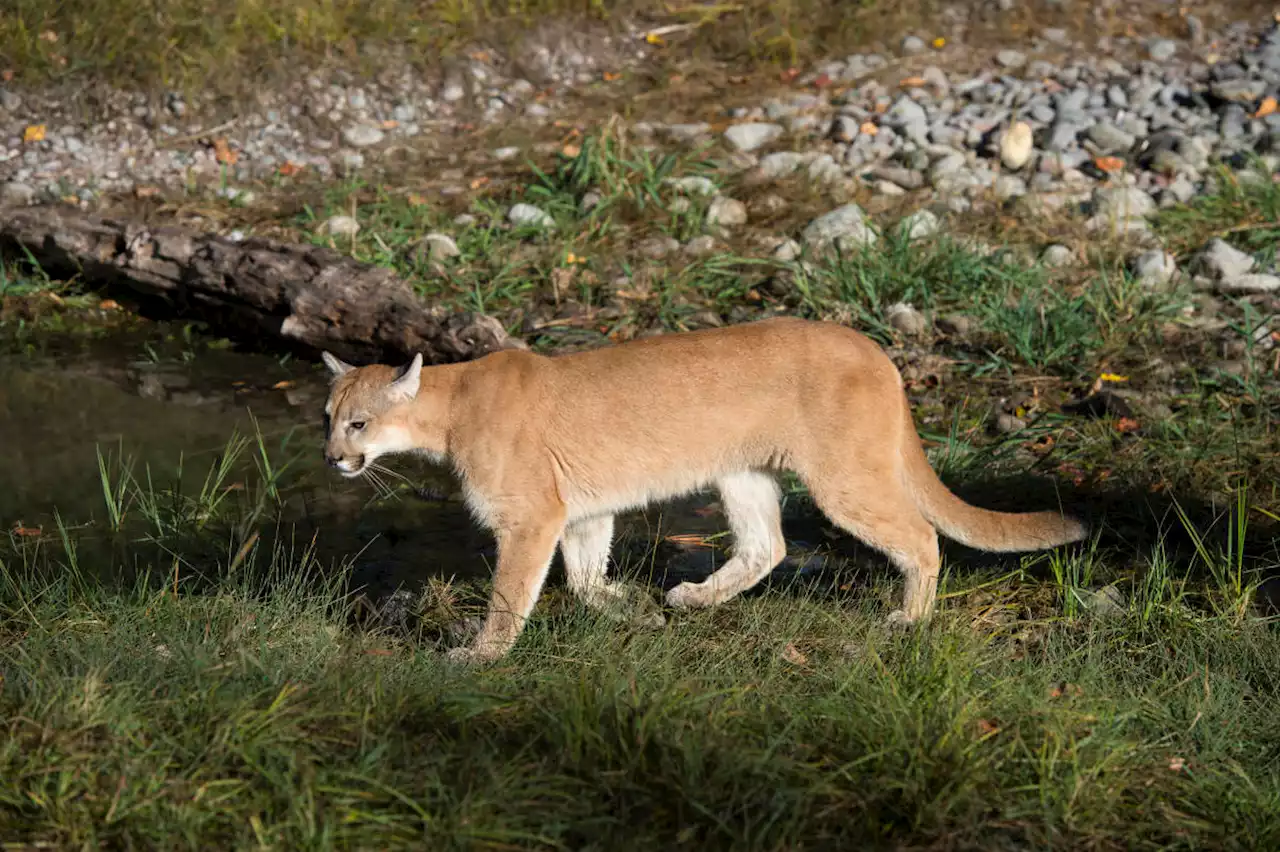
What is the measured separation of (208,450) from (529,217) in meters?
2.79

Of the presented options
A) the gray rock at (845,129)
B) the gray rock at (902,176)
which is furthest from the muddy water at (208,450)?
the gray rock at (845,129)

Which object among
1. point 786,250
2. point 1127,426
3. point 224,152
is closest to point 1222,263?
point 1127,426

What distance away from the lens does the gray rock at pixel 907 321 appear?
25.2 ft

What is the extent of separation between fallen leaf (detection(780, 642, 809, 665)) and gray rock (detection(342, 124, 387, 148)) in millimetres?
6782

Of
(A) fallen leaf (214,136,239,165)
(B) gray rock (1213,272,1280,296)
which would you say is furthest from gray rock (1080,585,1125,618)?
(A) fallen leaf (214,136,239,165)

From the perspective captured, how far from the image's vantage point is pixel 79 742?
347 centimetres

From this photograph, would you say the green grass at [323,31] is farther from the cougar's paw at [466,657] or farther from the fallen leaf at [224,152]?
the cougar's paw at [466,657]

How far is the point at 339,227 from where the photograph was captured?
351 inches

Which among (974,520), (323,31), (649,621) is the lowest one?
(649,621)

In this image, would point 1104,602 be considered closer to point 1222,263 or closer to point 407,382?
point 407,382

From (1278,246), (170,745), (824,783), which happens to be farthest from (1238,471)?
(170,745)

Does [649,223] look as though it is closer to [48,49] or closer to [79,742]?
[48,49]

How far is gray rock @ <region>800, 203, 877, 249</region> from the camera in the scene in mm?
8438

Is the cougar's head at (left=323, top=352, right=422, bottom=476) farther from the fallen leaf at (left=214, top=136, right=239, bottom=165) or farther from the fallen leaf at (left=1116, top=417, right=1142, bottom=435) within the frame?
the fallen leaf at (left=214, top=136, right=239, bottom=165)
